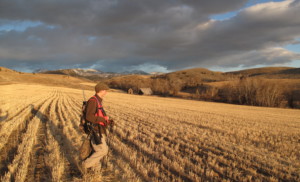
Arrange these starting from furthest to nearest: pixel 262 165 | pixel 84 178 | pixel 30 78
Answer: pixel 30 78 < pixel 262 165 < pixel 84 178

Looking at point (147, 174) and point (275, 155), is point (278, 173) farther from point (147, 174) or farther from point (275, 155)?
point (147, 174)

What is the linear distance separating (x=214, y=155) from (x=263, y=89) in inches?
1588

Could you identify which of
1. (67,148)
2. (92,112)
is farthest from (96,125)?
(67,148)

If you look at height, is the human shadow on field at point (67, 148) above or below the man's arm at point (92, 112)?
below

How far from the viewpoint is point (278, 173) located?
194 inches

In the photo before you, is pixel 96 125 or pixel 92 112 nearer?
pixel 92 112

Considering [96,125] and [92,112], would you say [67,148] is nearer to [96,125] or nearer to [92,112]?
[96,125]

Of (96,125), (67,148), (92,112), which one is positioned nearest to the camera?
(92,112)

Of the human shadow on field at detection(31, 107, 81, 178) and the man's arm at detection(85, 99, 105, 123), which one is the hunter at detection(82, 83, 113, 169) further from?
the human shadow on field at detection(31, 107, 81, 178)

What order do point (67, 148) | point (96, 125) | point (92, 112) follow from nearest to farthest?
point (92, 112), point (96, 125), point (67, 148)

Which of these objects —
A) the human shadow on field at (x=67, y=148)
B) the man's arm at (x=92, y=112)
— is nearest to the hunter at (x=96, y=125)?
the man's arm at (x=92, y=112)

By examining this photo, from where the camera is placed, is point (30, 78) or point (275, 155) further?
point (30, 78)

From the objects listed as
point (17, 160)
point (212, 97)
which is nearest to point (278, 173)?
point (17, 160)

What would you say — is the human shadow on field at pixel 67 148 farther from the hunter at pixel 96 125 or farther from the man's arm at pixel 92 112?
the man's arm at pixel 92 112
